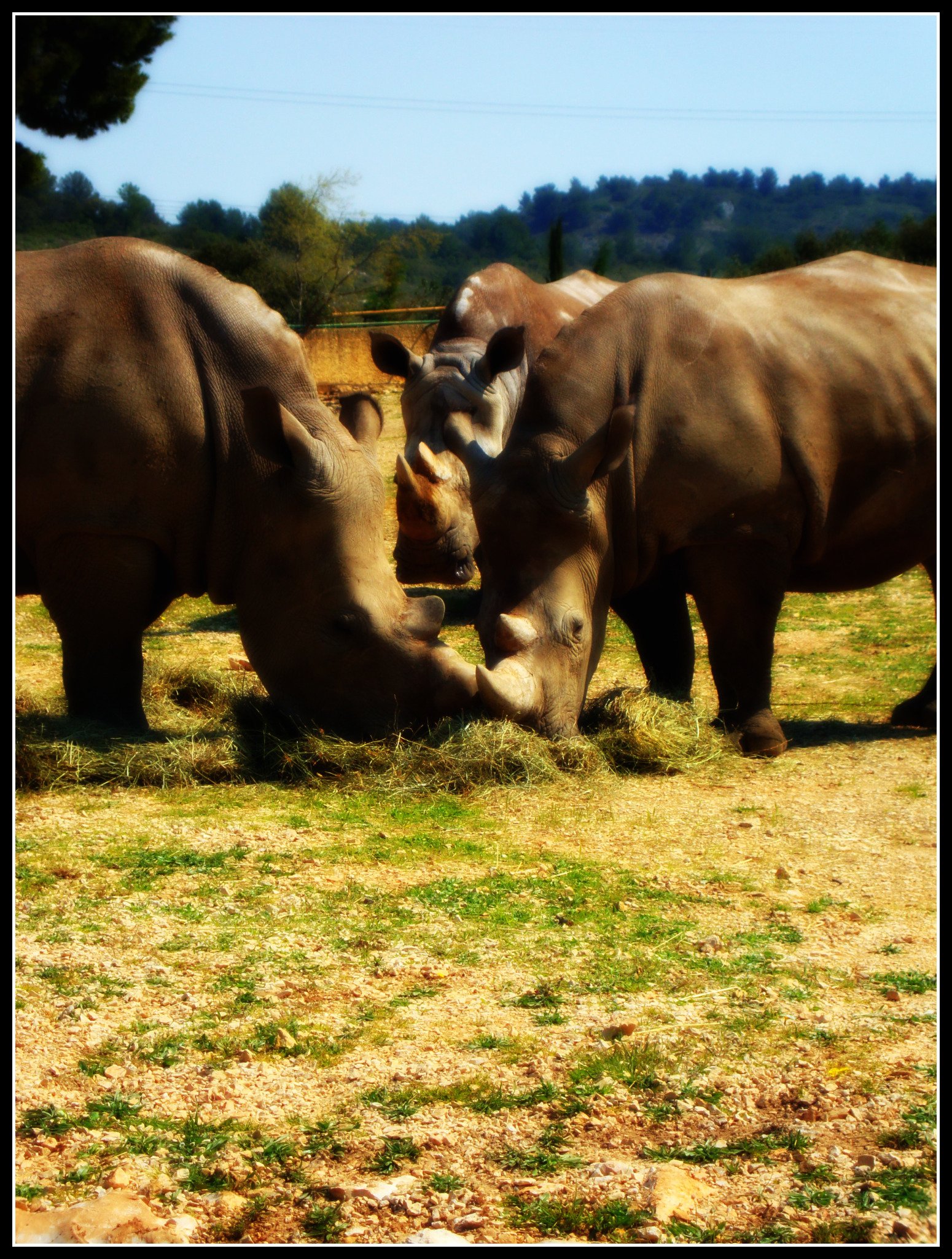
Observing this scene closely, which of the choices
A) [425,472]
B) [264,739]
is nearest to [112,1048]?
[264,739]

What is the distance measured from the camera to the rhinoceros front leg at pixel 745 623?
7.54 meters

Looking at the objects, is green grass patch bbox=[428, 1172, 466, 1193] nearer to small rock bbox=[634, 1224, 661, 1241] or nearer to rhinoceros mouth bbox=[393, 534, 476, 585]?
small rock bbox=[634, 1224, 661, 1241]

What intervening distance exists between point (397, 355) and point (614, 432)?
4.04m

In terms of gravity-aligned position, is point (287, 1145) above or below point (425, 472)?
below

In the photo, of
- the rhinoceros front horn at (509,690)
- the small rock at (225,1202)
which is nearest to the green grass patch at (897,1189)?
the small rock at (225,1202)

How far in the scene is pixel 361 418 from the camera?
299 inches

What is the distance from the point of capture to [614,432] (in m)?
6.88

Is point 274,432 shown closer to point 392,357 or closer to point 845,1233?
point 392,357

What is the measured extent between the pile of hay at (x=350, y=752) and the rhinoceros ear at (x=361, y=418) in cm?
150

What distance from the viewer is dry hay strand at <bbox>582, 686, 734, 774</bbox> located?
7098 millimetres

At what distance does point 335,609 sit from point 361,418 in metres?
1.26

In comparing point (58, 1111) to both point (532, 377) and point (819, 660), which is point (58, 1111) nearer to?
point (532, 377)

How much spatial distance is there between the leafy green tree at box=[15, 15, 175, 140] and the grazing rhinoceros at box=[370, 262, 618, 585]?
34.5ft

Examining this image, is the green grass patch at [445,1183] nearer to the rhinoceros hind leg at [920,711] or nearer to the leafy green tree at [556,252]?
the rhinoceros hind leg at [920,711]
